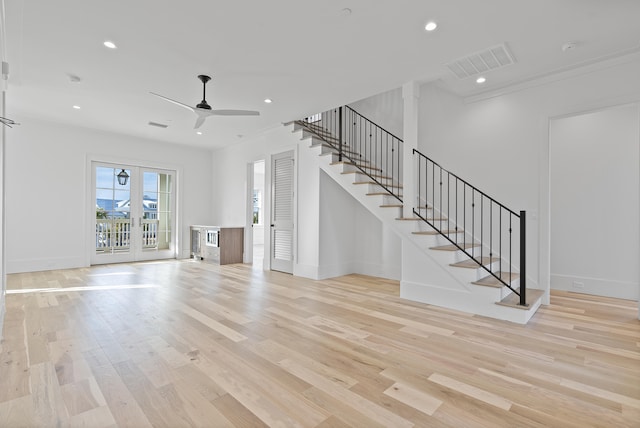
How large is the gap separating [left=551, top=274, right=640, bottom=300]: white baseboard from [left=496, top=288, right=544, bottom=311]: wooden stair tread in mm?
1054

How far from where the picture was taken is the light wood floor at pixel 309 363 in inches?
72.4

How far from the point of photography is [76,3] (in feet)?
9.08

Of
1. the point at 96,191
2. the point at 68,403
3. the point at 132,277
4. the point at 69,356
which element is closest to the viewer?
the point at 68,403

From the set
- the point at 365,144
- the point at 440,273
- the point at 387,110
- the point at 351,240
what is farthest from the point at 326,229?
the point at 387,110

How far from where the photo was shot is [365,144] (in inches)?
251

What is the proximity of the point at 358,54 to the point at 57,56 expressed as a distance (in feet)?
11.3

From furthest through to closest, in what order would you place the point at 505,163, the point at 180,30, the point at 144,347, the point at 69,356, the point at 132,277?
the point at 132,277
the point at 505,163
the point at 180,30
the point at 144,347
the point at 69,356

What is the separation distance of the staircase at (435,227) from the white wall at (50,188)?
14.9ft

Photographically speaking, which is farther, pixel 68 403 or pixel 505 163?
pixel 505 163

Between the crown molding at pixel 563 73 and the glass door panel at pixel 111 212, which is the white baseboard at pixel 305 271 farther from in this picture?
the glass door panel at pixel 111 212

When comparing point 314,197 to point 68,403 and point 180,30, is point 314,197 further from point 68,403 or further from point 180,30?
point 68,403

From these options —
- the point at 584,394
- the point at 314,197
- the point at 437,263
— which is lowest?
the point at 584,394

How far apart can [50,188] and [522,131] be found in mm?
8457

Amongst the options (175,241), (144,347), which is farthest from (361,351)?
(175,241)
